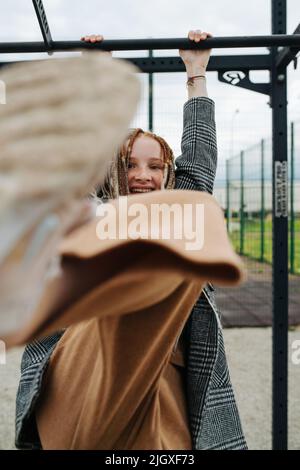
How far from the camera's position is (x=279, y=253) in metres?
1.35

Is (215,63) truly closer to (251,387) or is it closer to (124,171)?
(124,171)

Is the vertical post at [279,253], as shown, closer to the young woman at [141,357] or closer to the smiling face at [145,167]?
the young woman at [141,357]

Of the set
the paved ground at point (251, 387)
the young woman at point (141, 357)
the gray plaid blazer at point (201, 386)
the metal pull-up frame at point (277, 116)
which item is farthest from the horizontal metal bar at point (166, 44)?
the paved ground at point (251, 387)

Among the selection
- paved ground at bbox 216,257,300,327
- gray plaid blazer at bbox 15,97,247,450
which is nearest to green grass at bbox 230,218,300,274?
paved ground at bbox 216,257,300,327

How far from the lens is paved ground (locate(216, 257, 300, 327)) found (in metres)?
3.59

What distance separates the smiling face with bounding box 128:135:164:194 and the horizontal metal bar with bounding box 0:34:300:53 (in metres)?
0.33

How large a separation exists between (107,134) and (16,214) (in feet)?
0.22

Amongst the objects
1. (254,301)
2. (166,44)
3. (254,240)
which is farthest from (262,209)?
(166,44)

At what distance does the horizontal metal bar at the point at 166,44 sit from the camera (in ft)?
3.54

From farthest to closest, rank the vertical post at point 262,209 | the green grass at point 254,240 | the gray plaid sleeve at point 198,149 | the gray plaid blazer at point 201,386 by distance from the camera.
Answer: the green grass at point 254,240 → the vertical post at point 262,209 → the gray plaid sleeve at point 198,149 → the gray plaid blazer at point 201,386

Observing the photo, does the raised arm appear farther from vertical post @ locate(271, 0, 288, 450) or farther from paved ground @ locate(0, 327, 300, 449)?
paved ground @ locate(0, 327, 300, 449)

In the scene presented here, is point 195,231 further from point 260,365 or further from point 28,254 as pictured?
point 260,365

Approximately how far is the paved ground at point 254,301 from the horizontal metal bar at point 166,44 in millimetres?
2539

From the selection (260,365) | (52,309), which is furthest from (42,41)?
(260,365)
